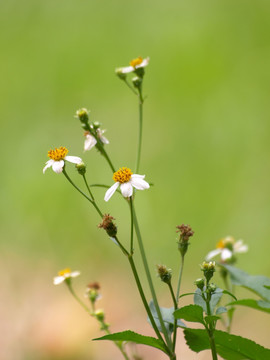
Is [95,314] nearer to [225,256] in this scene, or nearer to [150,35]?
[225,256]

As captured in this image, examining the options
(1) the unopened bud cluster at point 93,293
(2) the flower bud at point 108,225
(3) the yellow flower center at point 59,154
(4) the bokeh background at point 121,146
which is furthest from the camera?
(4) the bokeh background at point 121,146

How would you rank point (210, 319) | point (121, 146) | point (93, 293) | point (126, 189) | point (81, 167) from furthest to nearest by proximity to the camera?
point (121, 146) < point (93, 293) < point (81, 167) < point (126, 189) < point (210, 319)

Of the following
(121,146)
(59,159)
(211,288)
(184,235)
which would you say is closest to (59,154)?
(59,159)

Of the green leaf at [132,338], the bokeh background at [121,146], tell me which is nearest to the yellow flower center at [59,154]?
the green leaf at [132,338]

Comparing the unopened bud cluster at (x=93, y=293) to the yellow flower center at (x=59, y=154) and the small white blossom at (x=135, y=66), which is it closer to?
the yellow flower center at (x=59, y=154)

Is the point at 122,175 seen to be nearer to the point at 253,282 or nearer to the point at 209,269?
the point at 209,269

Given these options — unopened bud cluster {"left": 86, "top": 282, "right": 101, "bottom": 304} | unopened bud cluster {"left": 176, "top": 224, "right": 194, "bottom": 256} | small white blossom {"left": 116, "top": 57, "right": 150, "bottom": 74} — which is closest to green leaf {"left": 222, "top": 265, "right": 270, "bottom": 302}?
unopened bud cluster {"left": 176, "top": 224, "right": 194, "bottom": 256}
